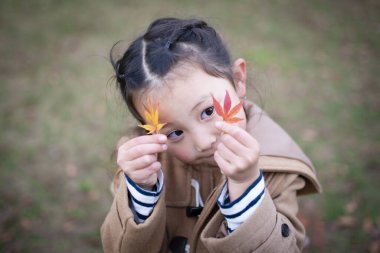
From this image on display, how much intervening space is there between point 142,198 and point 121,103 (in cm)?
58

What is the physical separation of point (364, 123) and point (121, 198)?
292 cm

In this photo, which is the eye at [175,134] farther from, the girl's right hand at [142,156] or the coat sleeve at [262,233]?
the coat sleeve at [262,233]

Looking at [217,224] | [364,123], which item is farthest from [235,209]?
[364,123]

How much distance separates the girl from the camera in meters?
1.32

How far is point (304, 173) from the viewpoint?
1.63 meters

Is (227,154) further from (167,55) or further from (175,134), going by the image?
(167,55)

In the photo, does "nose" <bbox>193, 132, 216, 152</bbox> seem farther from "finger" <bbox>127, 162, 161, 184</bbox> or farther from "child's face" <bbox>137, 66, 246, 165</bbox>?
"finger" <bbox>127, 162, 161, 184</bbox>

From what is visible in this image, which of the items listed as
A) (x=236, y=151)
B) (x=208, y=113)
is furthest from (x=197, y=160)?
(x=236, y=151)

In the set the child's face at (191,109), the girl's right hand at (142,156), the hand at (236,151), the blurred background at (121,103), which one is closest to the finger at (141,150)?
the girl's right hand at (142,156)

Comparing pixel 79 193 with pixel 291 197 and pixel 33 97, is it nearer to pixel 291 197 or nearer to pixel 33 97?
pixel 33 97

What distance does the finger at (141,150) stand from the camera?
1.32m

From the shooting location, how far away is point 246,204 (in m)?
1.31

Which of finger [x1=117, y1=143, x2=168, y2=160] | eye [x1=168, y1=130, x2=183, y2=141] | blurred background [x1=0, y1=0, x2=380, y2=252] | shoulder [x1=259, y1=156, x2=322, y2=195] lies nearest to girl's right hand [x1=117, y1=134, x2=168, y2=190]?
finger [x1=117, y1=143, x2=168, y2=160]

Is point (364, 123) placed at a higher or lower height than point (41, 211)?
higher
